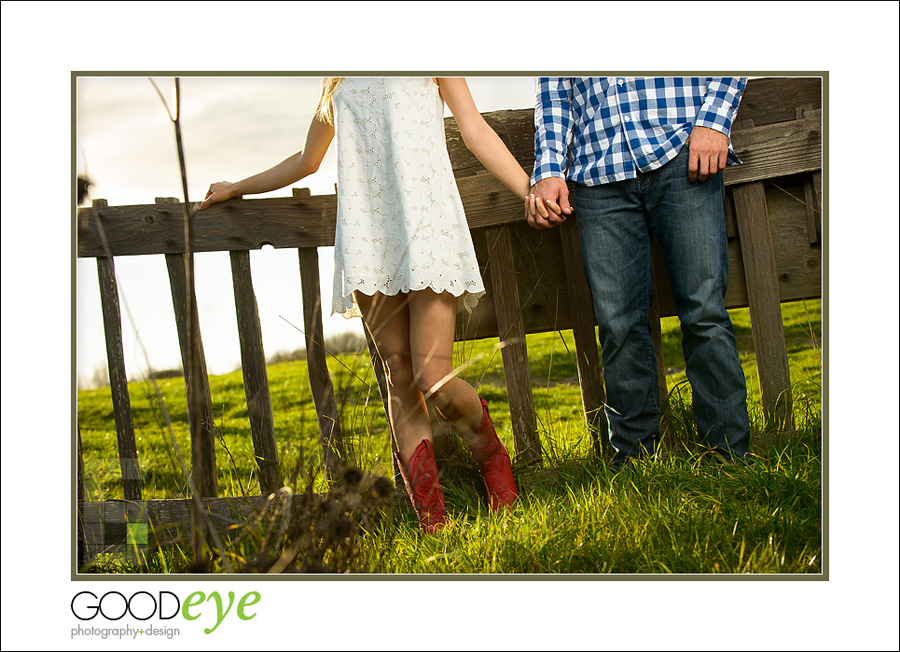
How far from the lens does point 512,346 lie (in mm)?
2090

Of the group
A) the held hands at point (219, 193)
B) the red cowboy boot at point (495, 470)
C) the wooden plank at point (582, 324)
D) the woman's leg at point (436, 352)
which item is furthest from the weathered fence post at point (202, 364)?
the wooden plank at point (582, 324)

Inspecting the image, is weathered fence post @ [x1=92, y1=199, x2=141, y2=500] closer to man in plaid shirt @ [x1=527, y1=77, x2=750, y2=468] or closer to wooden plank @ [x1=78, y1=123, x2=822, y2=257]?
wooden plank @ [x1=78, y1=123, x2=822, y2=257]

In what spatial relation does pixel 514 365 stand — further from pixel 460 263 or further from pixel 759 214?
pixel 759 214

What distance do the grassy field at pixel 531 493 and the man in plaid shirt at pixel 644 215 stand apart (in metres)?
0.16

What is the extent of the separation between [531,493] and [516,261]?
2.45ft

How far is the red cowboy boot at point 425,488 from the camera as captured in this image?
1.78 meters

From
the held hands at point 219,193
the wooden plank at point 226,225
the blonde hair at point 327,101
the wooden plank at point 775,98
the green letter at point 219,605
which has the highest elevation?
the wooden plank at point 775,98

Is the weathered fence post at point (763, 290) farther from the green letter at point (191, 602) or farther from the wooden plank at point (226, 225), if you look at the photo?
the green letter at point (191, 602)

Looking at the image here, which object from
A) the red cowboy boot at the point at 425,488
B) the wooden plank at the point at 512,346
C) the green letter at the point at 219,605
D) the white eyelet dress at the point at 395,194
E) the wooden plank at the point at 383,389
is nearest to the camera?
the green letter at the point at 219,605

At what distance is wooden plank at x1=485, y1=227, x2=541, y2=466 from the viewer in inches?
82.4

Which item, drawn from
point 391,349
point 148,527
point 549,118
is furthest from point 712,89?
point 148,527

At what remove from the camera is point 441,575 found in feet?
5.29

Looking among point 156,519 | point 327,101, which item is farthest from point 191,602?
point 327,101

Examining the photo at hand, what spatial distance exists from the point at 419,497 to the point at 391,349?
42cm
